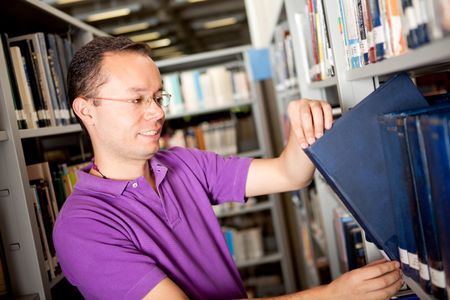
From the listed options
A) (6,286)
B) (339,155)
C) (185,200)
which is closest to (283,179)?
(185,200)

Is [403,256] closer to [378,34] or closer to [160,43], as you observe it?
[378,34]

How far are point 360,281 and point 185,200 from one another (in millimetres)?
681

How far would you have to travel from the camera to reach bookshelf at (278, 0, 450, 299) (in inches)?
29.0

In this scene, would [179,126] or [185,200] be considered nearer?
[185,200]

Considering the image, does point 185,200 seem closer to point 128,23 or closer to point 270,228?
point 270,228

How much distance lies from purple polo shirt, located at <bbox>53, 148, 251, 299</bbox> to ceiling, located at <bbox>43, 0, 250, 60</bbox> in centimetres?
659

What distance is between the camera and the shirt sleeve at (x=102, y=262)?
1.12 m

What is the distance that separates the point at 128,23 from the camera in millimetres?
9711

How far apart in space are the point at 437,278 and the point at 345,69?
0.68m

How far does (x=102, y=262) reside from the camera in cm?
113

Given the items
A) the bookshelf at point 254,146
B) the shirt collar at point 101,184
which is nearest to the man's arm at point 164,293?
the shirt collar at point 101,184

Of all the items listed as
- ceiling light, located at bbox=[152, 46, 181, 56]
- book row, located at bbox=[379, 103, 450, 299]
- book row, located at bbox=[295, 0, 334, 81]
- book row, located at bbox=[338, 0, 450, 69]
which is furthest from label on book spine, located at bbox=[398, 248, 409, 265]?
ceiling light, located at bbox=[152, 46, 181, 56]

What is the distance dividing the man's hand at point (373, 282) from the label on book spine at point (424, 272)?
0.32 feet

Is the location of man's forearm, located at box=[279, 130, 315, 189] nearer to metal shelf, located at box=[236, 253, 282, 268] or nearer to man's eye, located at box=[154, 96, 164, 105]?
man's eye, located at box=[154, 96, 164, 105]
